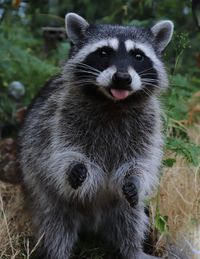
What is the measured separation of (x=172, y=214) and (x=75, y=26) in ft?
4.94

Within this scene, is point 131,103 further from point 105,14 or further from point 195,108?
point 105,14

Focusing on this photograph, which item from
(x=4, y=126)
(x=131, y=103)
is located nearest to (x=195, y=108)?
(x=4, y=126)

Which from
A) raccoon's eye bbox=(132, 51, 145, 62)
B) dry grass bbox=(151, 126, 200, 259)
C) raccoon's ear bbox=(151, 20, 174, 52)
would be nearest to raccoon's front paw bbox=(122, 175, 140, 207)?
dry grass bbox=(151, 126, 200, 259)

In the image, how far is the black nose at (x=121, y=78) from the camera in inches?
140

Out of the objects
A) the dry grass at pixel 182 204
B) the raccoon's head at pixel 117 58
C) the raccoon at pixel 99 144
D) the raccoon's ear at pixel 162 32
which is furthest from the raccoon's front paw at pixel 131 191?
the raccoon's ear at pixel 162 32

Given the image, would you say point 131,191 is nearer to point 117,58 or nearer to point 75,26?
point 117,58

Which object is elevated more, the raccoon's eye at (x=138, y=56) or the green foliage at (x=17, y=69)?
the raccoon's eye at (x=138, y=56)

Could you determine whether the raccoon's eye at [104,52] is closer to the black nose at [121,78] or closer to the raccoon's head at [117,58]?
the raccoon's head at [117,58]

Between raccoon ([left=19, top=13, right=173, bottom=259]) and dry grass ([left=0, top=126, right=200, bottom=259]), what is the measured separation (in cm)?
21

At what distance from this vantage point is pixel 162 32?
4172 mm

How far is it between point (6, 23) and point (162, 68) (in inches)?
102

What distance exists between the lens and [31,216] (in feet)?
14.0

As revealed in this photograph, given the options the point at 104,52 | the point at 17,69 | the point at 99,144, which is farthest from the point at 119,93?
the point at 17,69

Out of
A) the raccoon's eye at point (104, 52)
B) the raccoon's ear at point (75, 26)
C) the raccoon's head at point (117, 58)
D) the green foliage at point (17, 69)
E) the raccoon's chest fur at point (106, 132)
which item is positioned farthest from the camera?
the green foliage at point (17, 69)
